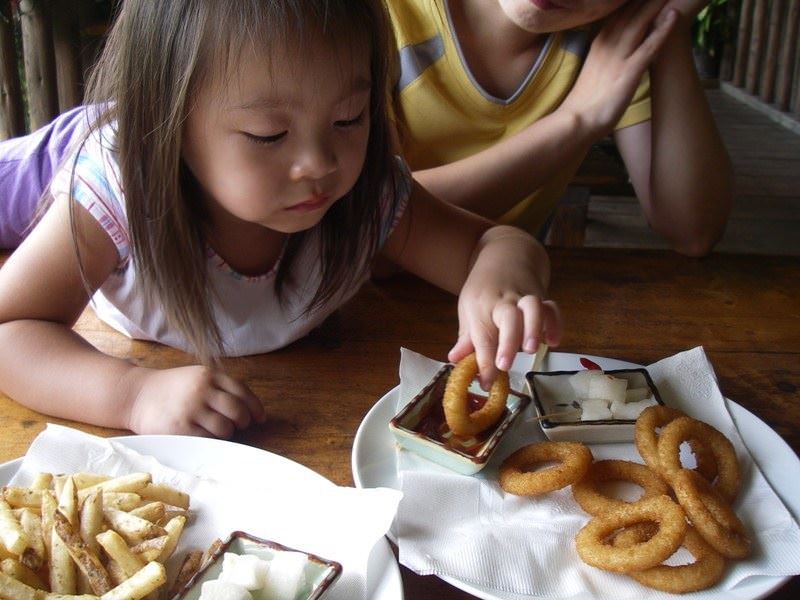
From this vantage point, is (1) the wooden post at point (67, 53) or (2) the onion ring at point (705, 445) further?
(1) the wooden post at point (67, 53)

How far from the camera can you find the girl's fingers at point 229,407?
3.56 feet

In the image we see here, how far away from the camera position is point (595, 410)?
113 centimetres

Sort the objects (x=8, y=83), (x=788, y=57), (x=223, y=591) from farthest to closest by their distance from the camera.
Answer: (x=788, y=57), (x=8, y=83), (x=223, y=591)

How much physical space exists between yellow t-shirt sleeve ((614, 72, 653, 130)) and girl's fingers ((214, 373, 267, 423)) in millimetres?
1305

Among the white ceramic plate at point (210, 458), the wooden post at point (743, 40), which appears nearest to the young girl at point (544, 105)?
the white ceramic plate at point (210, 458)

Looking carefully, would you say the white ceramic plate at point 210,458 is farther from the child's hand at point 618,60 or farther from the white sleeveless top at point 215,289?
the child's hand at point 618,60

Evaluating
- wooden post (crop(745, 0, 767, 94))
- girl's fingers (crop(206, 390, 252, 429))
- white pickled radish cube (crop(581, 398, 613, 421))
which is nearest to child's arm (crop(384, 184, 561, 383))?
white pickled radish cube (crop(581, 398, 613, 421))

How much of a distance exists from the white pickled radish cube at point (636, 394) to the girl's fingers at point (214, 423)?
573mm

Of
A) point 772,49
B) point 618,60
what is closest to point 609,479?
point 618,60

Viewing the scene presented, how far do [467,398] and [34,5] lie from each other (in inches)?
107

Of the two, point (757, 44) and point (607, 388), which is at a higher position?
point (607, 388)

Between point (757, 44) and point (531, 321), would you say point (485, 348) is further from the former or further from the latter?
point (757, 44)

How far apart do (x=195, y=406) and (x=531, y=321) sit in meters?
0.49

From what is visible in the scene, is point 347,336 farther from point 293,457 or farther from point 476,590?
point 476,590
